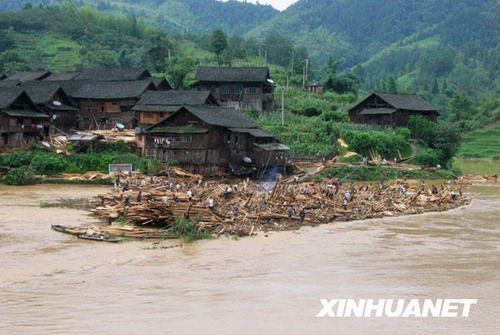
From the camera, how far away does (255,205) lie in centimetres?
2522

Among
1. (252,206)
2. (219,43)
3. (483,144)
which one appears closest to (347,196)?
(252,206)

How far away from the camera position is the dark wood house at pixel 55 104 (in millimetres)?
48250

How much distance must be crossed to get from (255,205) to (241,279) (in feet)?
27.7

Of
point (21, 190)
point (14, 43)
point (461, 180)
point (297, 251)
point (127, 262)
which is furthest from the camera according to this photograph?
point (14, 43)

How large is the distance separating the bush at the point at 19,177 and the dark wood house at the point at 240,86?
78.0 feet

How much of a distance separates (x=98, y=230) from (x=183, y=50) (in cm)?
7953

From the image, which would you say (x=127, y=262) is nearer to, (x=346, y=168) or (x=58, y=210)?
(x=58, y=210)

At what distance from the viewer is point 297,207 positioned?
25953mm

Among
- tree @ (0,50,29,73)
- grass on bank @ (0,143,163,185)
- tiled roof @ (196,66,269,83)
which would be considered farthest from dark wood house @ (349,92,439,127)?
tree @ (0,50,29,73)

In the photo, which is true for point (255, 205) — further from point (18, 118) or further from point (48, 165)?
point (18, 118)

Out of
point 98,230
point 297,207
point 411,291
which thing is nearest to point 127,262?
point 98,230

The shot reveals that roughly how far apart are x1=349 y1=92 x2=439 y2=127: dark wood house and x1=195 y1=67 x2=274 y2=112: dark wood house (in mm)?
7739

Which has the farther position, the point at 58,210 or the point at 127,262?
the point at 58,210

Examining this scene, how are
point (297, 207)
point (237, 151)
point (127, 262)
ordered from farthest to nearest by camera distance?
point (237, 151), point (297, 207), point (127, 262)
